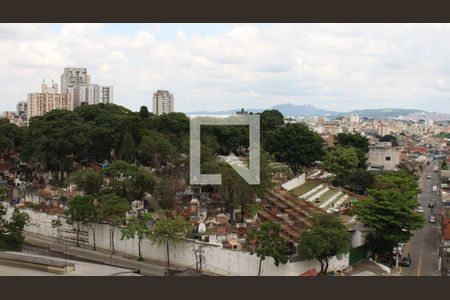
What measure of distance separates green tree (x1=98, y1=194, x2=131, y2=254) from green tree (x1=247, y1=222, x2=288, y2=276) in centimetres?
419

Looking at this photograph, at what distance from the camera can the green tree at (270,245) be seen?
12531mm

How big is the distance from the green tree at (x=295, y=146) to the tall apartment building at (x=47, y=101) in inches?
1042

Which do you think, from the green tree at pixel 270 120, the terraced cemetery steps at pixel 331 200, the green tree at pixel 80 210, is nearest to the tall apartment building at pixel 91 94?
the green tree at pixel 270 120

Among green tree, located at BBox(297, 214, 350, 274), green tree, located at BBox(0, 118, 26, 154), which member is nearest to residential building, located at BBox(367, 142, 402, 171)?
green tree, located at BBox(0, 118, 26, 154)

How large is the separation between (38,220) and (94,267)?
653cm

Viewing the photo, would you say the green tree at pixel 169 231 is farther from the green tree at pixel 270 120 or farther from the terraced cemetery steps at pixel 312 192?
the green tree at pixel 270 120

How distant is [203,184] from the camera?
63.1 ft

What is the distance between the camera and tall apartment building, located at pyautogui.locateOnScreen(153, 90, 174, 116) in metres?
44.1

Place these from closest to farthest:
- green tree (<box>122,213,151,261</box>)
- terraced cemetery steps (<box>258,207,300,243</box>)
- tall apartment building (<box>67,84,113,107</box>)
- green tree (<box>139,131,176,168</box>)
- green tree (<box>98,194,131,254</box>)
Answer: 1. green tree (<box>122,213,151,261</box>)
2. terraced cemetery steps (<box>258,207,300,243</box>)
3. green tree (<box>98,194,131,254</box>)
4. green tree (<box>139,131,176,168</box>)
5. tall apartment building (<box>67,84,113,107</box>)

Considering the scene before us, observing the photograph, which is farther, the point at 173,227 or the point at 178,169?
the point at 178,169

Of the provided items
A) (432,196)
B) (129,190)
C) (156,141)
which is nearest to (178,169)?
(156,141)

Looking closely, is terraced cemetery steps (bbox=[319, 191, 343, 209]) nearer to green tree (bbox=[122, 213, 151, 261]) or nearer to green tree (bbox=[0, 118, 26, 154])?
green tree (bbox=[122, 213, 151, 261])

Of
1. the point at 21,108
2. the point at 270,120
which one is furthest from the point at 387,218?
the point at 21,108

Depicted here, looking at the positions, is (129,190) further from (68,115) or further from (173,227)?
(68,115)
